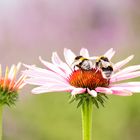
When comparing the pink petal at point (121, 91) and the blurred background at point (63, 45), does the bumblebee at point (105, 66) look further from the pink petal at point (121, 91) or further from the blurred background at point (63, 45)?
the blurred background at point (63, 45)

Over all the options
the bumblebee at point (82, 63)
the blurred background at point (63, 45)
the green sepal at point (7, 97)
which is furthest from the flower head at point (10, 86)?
the blurred background at point (63, 45)

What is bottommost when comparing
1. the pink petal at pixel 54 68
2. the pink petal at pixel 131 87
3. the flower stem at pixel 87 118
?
the flower stem at pixel 87 118

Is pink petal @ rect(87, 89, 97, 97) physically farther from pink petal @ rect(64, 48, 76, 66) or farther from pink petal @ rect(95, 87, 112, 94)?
pink petal @ rect(64, 48, 76, 66)

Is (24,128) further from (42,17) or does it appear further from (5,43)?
(42,17)

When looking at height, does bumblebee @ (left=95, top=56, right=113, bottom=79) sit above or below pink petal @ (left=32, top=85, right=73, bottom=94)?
above

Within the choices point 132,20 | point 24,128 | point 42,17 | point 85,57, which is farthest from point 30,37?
point 85,57

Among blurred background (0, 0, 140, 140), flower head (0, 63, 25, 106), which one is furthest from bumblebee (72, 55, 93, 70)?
blurred background (0, 0, 140, 140)
